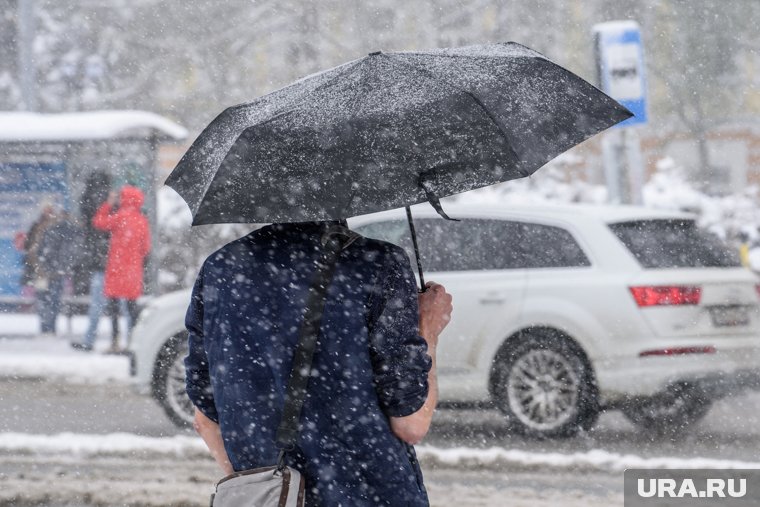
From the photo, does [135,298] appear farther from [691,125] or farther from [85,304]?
[691,125]

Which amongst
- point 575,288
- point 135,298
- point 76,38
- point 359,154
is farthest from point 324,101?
point 76,38

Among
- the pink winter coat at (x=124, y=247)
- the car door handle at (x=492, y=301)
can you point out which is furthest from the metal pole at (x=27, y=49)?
the car door handle at (x=492, y=301)

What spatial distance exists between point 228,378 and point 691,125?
2973 cm

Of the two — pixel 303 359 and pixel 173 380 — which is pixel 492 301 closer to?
pixel 173 380

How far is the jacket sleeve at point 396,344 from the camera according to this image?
235 cm

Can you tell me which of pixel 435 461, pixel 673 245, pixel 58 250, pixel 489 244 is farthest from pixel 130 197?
pixel 673 245

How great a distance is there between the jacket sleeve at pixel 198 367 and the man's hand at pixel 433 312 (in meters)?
0.48

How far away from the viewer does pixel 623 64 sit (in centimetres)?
1105

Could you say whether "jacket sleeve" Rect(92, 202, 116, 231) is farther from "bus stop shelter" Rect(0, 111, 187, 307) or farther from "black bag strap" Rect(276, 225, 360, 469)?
"black bag strap" Rect(276, 225, 360, 469)

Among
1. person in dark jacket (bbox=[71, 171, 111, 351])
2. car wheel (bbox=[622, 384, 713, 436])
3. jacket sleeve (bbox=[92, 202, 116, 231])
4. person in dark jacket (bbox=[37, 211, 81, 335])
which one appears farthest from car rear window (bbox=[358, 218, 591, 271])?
person in dark jacket (bbox=[37, 211, 81, 335])

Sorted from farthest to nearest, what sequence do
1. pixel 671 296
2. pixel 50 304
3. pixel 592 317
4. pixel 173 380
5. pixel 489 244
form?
pixel 50 304
pixel 173 380
pixel 489 244
pixel 592 317
pixel 671 296

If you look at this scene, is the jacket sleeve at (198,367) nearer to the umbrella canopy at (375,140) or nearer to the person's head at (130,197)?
the umbrella canopy at (375,140)

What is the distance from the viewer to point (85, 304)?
15555mm

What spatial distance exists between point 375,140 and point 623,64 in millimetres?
8958
